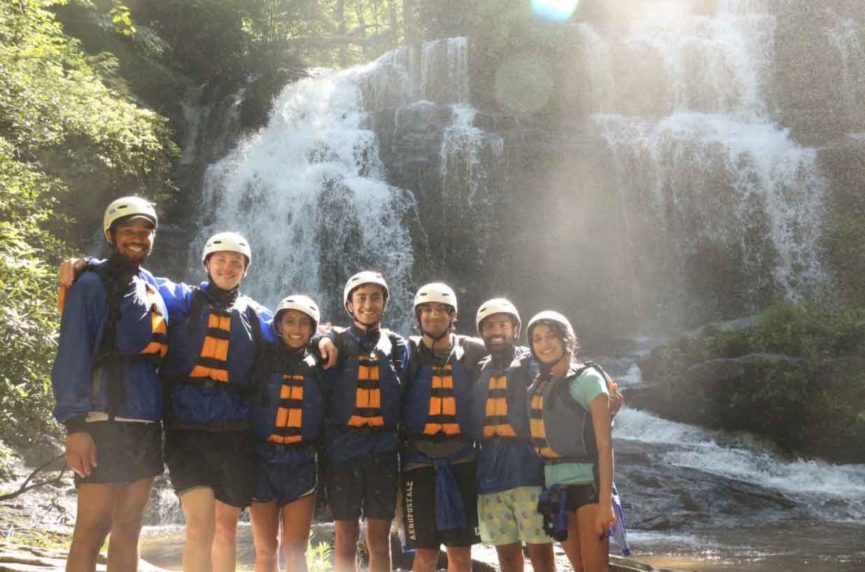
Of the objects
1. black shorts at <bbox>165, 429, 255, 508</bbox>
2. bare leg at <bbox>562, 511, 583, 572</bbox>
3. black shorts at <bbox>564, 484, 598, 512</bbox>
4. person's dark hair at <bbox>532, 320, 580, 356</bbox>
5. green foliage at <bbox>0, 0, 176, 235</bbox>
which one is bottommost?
bare leg at <bbox>562, 511, 583, 572</bbox>

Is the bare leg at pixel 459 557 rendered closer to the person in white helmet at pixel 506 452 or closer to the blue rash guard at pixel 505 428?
the person in white helmet at pixel 506 452

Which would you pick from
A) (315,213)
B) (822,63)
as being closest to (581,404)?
(315,213)

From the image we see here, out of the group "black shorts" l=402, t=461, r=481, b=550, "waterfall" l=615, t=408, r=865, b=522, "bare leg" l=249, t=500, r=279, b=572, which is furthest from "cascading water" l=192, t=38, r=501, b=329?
"bare leg" l=249, t=500, r=279, b=572

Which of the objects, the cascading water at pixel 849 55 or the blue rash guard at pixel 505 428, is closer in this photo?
the blue rash guard at pixel 505 428

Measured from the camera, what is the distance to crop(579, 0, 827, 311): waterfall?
59.8ft

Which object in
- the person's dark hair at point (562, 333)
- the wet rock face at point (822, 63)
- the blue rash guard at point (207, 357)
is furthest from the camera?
the wet rock face at point (822, 63)

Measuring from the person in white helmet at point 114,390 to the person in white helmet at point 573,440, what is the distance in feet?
6.51

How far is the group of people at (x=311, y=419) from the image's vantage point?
3.32 meters

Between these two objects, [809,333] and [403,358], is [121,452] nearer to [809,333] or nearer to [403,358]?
[403,358]

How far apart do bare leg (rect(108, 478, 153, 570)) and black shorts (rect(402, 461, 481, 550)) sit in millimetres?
1421

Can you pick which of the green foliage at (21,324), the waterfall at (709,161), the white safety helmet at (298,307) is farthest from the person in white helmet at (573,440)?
the waterfall at (709,161)

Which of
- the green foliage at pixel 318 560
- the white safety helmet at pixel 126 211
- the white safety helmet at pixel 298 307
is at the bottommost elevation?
the green foliage at pixel 318 560

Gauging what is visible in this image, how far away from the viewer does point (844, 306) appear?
55.3 feet

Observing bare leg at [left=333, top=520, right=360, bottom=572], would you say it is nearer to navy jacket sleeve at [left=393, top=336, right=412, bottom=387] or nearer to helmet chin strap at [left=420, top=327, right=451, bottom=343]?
navy jacket sleeve at [left=393, top=336, right=412, bottom=387]
